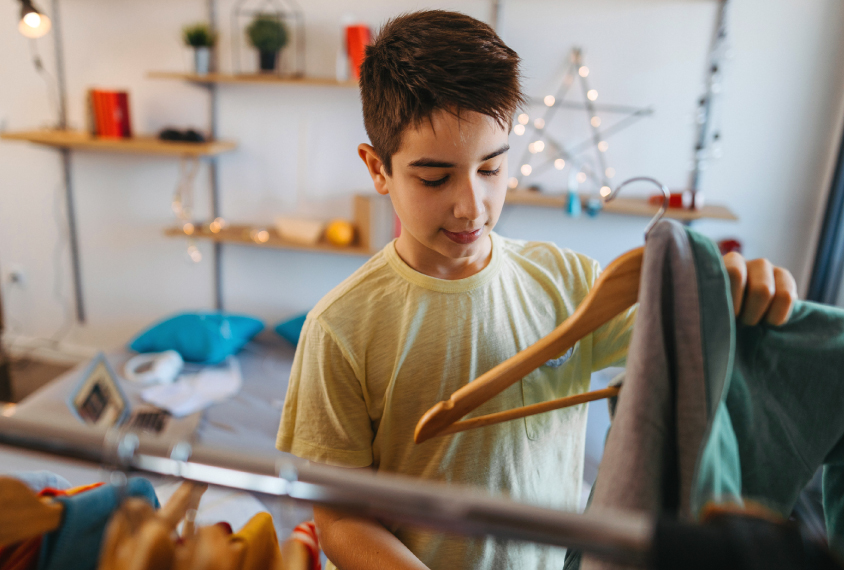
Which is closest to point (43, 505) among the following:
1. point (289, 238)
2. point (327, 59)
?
point (289, 238)

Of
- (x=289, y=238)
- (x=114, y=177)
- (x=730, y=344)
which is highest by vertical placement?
(x=730, y=344)

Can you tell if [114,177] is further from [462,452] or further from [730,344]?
[730,344]

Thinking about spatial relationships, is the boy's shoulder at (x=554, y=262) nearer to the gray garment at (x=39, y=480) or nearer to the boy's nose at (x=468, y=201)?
the boy's nose at (x=468, y=201)

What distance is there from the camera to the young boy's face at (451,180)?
0.66m

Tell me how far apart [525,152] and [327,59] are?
1.01 meters

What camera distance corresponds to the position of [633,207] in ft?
7.14

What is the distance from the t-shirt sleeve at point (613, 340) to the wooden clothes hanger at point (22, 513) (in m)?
0.66

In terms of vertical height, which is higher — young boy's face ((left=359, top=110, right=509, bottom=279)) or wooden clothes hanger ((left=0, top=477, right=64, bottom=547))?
young boy's face ((left=359, top=110, right=509, bottom=279))

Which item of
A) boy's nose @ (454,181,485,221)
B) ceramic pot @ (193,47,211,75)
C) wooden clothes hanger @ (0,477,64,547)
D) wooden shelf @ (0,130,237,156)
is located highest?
ceramic pot @ (193,47,211,75)

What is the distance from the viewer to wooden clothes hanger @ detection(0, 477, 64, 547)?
427 mm

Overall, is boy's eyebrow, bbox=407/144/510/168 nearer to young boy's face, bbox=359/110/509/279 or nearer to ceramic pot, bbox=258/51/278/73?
young boy's face, bbox=359/110/509/279

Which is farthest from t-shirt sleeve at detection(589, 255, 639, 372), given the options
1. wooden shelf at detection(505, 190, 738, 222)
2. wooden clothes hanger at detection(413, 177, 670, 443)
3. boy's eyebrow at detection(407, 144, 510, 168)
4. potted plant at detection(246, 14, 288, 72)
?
potted plant at detection(246, 14, 288, 72)

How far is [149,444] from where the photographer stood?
16.5 inches

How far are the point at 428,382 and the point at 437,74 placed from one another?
15.8 inches
